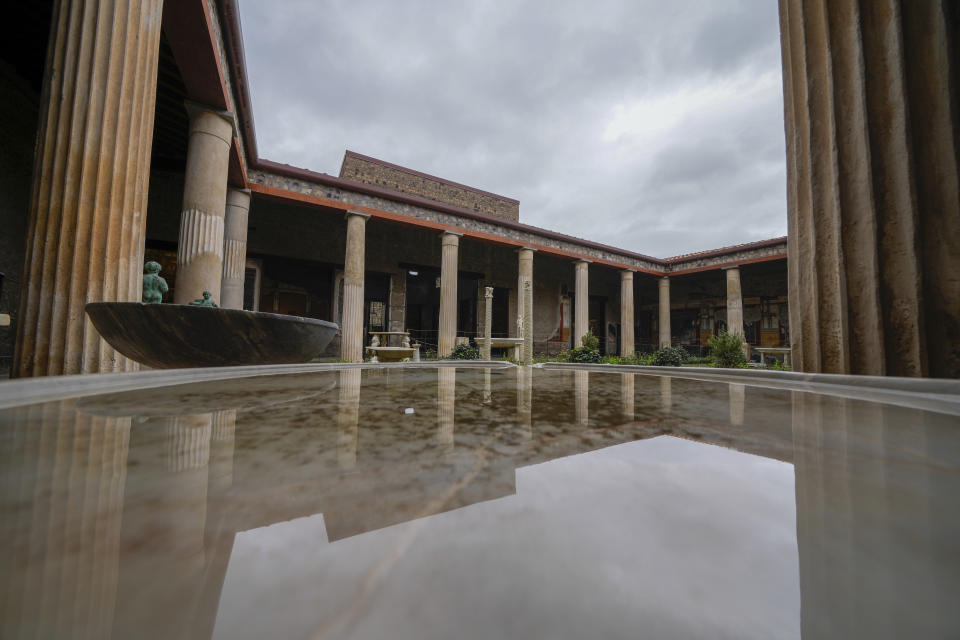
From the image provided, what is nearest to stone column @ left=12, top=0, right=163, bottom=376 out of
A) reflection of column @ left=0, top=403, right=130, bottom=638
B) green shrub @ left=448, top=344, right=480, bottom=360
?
reflection of column @ left=0, top=403, right=130, bottom=638

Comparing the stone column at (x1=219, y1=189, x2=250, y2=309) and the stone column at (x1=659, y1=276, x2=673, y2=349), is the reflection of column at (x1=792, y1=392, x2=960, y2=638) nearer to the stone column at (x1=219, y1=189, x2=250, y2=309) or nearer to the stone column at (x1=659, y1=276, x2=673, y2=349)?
the stone column at (x1=219, y1=189, x2=250, y2=309)

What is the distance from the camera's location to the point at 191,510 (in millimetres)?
435

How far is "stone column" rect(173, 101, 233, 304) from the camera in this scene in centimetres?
465

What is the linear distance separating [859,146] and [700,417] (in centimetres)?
235

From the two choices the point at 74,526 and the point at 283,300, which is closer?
the point at 74,526

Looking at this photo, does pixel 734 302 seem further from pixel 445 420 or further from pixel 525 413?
pixel 445 420

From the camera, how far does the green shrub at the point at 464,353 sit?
27.2ft

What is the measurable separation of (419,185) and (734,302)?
10.8m

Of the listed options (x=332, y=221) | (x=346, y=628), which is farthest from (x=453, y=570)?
(x=332, y=221)

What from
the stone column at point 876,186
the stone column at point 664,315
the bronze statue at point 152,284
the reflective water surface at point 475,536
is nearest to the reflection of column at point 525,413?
the reflective water surface at point 475,536

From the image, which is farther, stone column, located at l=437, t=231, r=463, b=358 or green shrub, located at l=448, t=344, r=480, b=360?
stone column, located at l=437, t=231, r=463, b=358

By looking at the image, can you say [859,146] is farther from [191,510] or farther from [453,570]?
[191,510]

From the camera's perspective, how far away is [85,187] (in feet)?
8.14

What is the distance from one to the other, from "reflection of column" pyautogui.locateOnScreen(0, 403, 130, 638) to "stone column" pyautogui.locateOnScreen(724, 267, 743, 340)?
13.5m
